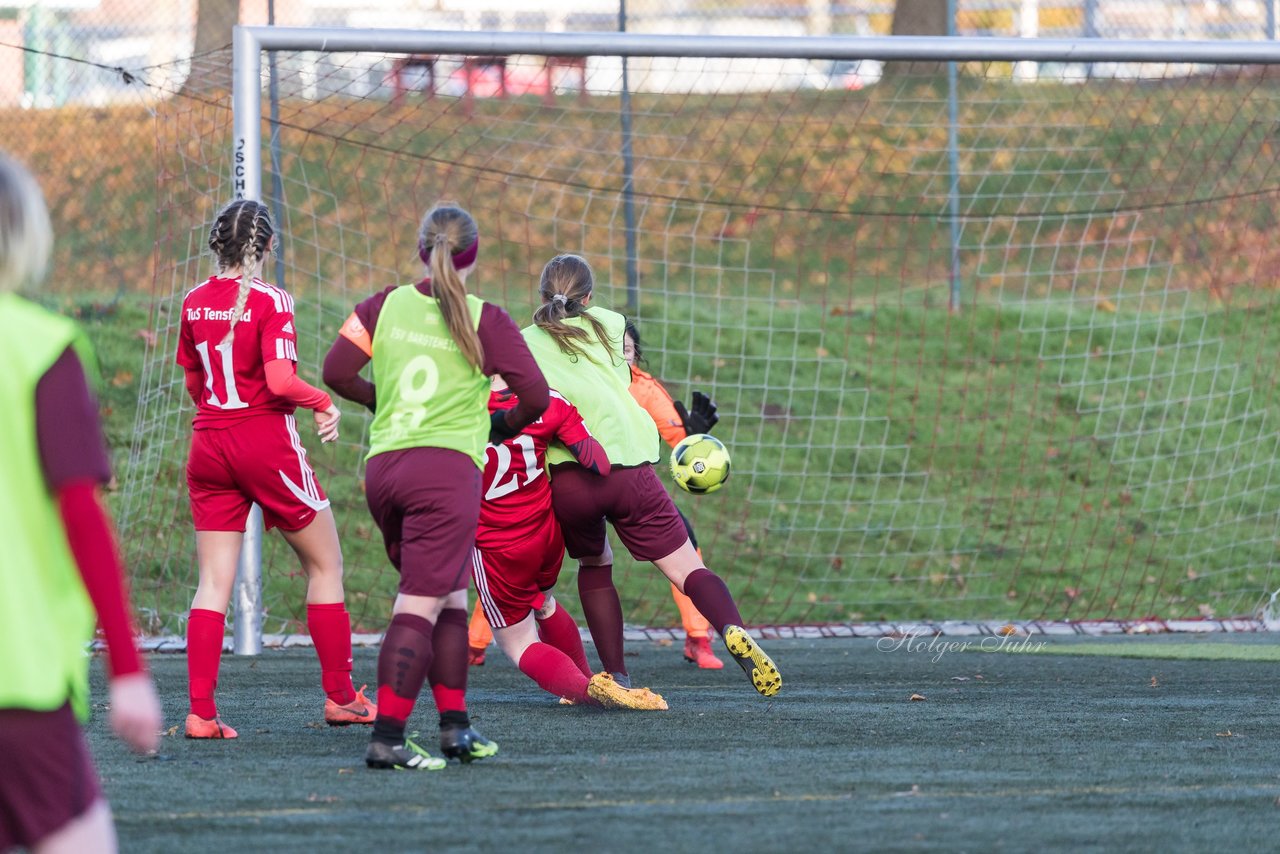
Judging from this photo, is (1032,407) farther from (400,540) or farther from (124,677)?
(124,677)

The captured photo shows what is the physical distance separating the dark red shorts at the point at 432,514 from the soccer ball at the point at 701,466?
→ 82.1 inches

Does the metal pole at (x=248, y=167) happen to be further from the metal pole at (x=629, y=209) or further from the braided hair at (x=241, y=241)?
the metal pole at (x=629, y=209)

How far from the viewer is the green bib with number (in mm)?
4281

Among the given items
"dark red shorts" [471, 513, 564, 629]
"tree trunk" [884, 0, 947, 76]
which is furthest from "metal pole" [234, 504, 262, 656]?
"tree trunk" [884, 0, 947, 76]

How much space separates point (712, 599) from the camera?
5594 mm

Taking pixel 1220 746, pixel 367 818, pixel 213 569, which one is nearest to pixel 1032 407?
pixel 1220 746

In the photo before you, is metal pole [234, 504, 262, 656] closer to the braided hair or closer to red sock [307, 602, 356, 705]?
red sock [307, 602, 356, 705]

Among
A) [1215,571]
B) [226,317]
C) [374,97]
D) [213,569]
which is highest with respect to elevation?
[374,97]

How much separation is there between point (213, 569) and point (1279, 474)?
8.17 meters

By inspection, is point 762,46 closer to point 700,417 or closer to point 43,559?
point 700,417

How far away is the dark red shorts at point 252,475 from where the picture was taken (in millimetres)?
5016

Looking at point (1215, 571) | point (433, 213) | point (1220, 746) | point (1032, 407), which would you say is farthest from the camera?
point (1032, 407)

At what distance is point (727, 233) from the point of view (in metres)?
13.4

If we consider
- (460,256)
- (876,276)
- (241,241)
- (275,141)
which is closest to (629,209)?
(876,276)
